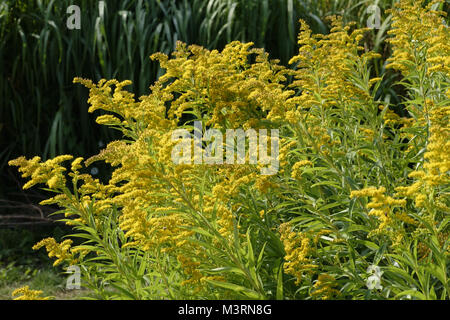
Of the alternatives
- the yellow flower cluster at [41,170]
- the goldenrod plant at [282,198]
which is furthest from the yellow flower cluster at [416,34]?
the yellow flower cluster at [41,170]

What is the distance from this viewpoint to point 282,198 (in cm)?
219

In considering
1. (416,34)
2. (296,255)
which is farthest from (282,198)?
(416,34)

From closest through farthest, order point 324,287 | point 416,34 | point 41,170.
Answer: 1. point 324,287
2. point 41,170
3. point 416,34

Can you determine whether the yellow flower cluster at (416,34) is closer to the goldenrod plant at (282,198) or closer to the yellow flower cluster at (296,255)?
the goldenrod plant at (282,198)

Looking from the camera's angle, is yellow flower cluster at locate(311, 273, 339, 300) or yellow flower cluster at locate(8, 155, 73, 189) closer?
yellow flower cluster at locate(311, 273, 339, 300)

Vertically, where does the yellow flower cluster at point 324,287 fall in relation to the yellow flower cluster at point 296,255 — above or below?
below

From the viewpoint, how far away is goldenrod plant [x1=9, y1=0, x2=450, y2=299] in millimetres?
1781

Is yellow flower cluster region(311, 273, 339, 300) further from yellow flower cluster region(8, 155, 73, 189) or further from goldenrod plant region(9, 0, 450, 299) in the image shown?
yellow flower cluster region(8, 155, 73, 189)

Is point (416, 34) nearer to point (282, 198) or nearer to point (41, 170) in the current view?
point (282, 198)

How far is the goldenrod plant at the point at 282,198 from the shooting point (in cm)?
178

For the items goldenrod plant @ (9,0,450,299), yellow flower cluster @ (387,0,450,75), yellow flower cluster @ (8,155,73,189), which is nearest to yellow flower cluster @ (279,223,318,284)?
goldenrod plant @ (9,0,450,299)
